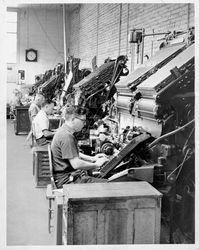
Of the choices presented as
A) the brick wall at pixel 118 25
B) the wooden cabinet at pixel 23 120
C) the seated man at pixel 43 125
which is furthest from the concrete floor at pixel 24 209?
the wooden cabinet at pixel 23 120

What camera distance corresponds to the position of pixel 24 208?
14.0ft

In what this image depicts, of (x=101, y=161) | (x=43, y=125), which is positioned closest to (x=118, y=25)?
(x=43, y=125)

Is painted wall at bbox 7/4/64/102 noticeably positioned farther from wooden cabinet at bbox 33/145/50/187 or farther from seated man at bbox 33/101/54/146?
wooden cabinet at bbox 33/145/50/187

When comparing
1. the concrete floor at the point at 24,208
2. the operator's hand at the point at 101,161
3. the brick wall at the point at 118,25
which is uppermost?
the brick wall at the point at 118,25

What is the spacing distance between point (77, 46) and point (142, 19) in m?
4.09

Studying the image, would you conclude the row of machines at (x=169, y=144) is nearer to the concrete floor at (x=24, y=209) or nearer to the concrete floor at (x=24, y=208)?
the concrete floor at (x=24, y=209)

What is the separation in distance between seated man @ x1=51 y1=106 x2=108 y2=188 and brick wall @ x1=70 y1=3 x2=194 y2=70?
1054mm

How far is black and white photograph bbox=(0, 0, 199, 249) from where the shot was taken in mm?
2387

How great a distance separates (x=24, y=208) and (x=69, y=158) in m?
1.14

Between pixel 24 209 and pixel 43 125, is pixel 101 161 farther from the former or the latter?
pixel 43 125

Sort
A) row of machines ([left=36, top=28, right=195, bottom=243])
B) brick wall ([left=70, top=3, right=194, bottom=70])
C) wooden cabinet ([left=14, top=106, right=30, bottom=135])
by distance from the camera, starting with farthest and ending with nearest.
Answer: wooden cabinet ([left=14, top=106, right=30, bottom=135]) → brick wall ([left=70, top=3, right=194, bottom=70]) → row of machines ([left=36, top=28, right=195, bottom=243])

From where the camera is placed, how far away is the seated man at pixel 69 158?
136 inches

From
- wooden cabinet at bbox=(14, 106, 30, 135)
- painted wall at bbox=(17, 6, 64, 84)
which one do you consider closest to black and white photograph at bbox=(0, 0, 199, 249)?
painted wall at bbox=(17, 6, 64, 84)
